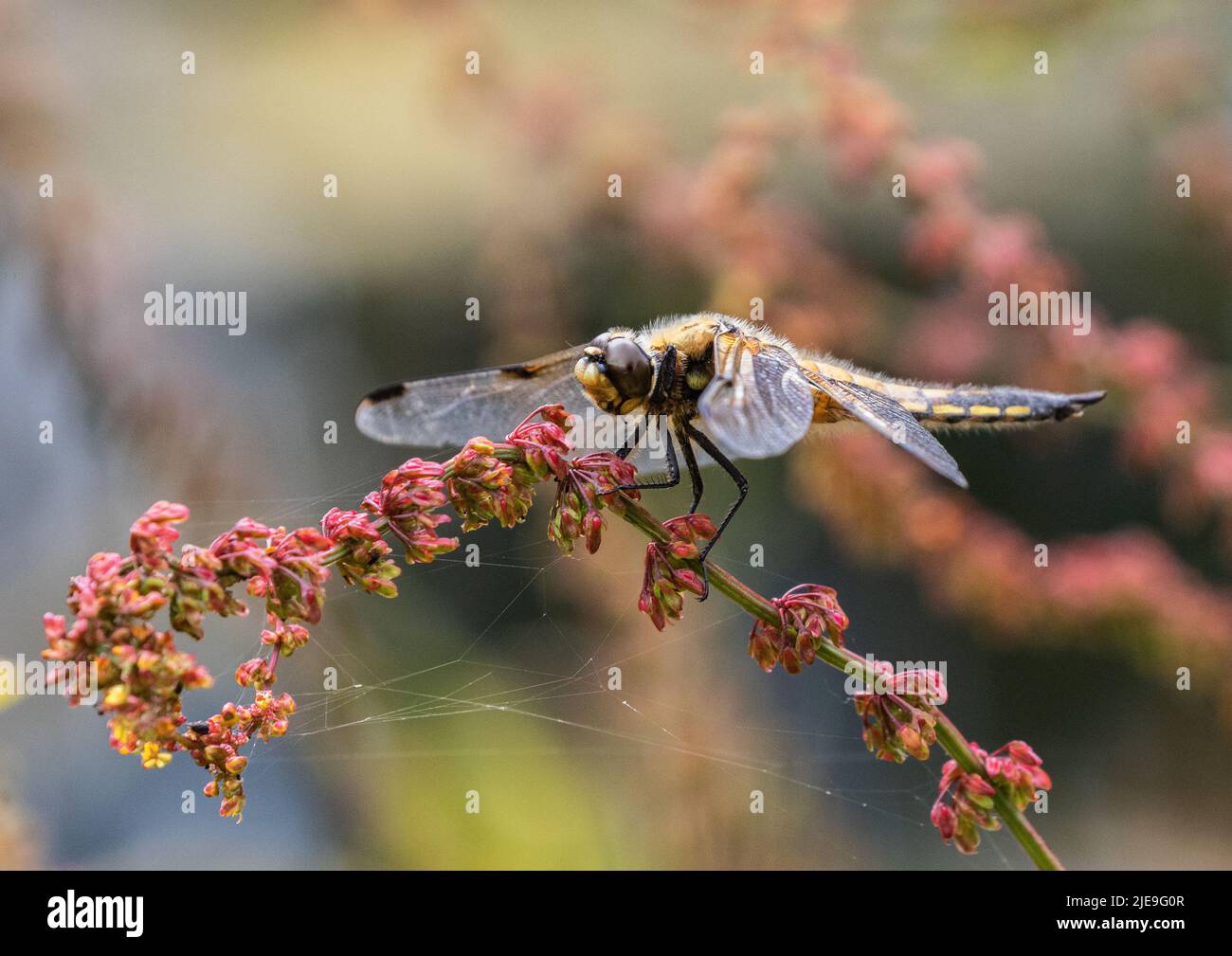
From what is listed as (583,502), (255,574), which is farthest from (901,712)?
(255,574)

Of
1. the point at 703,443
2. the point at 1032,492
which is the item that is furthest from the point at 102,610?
the point at 1032,492

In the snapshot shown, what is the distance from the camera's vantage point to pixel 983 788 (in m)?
1.52

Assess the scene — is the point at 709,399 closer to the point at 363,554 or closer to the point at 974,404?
the point at 363,554

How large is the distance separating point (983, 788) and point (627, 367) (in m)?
1.03

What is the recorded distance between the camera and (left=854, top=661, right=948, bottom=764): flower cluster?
1.51 meters

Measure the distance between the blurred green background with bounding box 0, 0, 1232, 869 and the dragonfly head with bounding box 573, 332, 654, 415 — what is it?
18.7 inches

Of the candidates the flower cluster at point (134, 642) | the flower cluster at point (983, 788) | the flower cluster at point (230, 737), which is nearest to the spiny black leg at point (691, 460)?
the flower cluster at point (983, 788)

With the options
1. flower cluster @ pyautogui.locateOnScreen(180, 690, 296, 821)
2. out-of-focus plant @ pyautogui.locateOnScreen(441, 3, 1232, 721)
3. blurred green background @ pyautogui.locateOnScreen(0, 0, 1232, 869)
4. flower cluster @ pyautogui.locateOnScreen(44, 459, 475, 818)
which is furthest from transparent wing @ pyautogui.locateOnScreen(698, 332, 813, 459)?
out-of-focus plant @ pyautogui.locateOnScreen(441, 3, 1232, 721)

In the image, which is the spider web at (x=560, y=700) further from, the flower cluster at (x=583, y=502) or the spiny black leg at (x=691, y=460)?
the flower cluster at (x=583, y=502)

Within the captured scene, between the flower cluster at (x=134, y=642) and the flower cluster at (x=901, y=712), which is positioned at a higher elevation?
the flower cluster at (x=134, y=642)

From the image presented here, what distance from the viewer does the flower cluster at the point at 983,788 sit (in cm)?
151

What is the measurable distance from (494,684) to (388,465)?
1486mm

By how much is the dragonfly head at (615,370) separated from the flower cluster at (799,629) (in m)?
0.65

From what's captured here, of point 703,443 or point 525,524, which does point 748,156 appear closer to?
point 703,443
